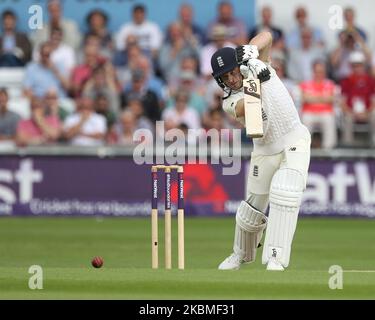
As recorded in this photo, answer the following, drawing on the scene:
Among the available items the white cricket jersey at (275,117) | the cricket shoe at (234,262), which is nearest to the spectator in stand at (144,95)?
the cricket shoe at (234,262)

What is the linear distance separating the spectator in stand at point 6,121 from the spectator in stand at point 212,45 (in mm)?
2963

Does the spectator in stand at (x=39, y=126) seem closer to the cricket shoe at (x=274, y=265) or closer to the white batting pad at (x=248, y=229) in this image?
the white batting pad at (x=248, y=229)

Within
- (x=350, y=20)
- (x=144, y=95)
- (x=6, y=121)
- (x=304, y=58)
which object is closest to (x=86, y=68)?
(x=144, y=95)

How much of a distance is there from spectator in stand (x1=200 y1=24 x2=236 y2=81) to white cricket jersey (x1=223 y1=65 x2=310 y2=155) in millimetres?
8344

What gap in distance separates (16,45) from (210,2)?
3.13 m

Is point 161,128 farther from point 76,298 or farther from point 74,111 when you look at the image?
point 76,298

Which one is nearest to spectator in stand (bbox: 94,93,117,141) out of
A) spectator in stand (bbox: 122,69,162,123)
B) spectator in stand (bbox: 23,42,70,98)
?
spectator in stand (bbox: 122,69,162,123)

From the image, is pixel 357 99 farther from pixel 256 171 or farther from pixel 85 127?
pixel 256 171

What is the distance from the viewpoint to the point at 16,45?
59.7 ft

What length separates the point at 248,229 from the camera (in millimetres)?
9664

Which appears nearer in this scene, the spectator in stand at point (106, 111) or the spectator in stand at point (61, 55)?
the spectator in stand at point (106, 111)

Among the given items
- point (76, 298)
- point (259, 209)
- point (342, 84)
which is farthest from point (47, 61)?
point (76, 298)

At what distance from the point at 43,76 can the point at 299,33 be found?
392 centimetres

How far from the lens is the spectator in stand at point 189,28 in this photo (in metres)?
18.2
